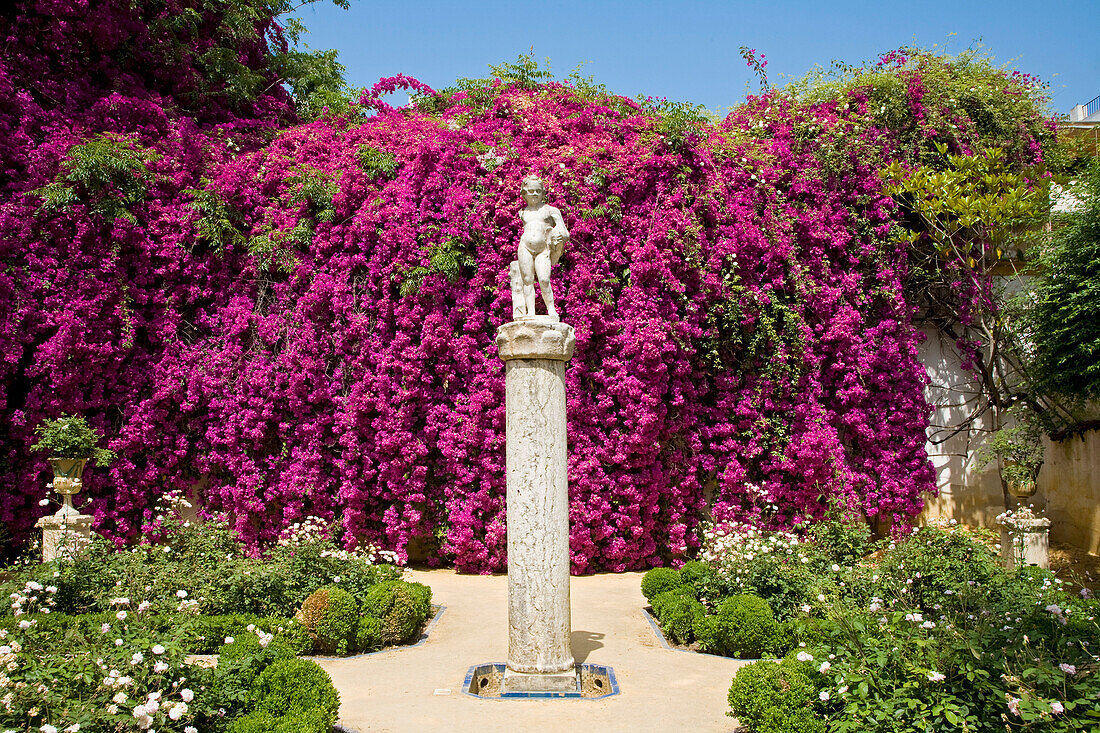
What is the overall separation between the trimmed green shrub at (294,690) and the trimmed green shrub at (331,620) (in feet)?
5.81

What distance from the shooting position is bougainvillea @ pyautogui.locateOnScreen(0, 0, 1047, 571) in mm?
10117

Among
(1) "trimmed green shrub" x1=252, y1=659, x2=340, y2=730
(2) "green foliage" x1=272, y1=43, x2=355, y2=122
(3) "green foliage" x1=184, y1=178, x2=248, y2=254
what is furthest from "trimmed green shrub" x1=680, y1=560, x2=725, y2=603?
(2) "green foliage" x1=272, y1=43, x2=355, y2=122

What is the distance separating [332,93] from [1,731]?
12.2m

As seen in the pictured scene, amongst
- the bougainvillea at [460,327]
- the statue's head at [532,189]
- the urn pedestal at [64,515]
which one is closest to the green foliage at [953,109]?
the bougainvillea at [460,327]

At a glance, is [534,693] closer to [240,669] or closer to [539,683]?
[539,683]

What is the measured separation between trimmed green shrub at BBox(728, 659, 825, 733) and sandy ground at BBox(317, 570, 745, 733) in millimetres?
395

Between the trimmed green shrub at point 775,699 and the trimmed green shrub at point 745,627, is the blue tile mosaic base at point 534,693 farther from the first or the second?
the trimmed green shrub at point 775,699

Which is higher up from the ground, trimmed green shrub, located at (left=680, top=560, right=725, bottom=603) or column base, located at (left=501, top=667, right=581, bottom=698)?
trimmed green shrub, located at (left=680, top=560, right=725, bottom=603)

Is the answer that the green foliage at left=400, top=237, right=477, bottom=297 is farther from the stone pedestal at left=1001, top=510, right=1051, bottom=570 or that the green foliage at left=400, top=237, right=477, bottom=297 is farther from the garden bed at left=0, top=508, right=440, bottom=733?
the stone pedestal at left=1001, top=510, right=1051, bottom=570

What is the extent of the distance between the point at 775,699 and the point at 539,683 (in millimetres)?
1764

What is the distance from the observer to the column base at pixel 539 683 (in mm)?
5352

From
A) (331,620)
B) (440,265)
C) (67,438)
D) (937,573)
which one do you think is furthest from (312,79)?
(937,573)

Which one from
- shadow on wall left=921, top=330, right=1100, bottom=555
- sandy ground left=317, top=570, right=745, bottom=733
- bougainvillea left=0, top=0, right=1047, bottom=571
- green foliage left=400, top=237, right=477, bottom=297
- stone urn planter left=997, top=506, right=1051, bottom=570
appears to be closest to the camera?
sandy ground left=317, top=570, right=745, bottom=733

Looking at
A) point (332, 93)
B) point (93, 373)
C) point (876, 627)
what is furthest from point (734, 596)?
point (332, 93)
